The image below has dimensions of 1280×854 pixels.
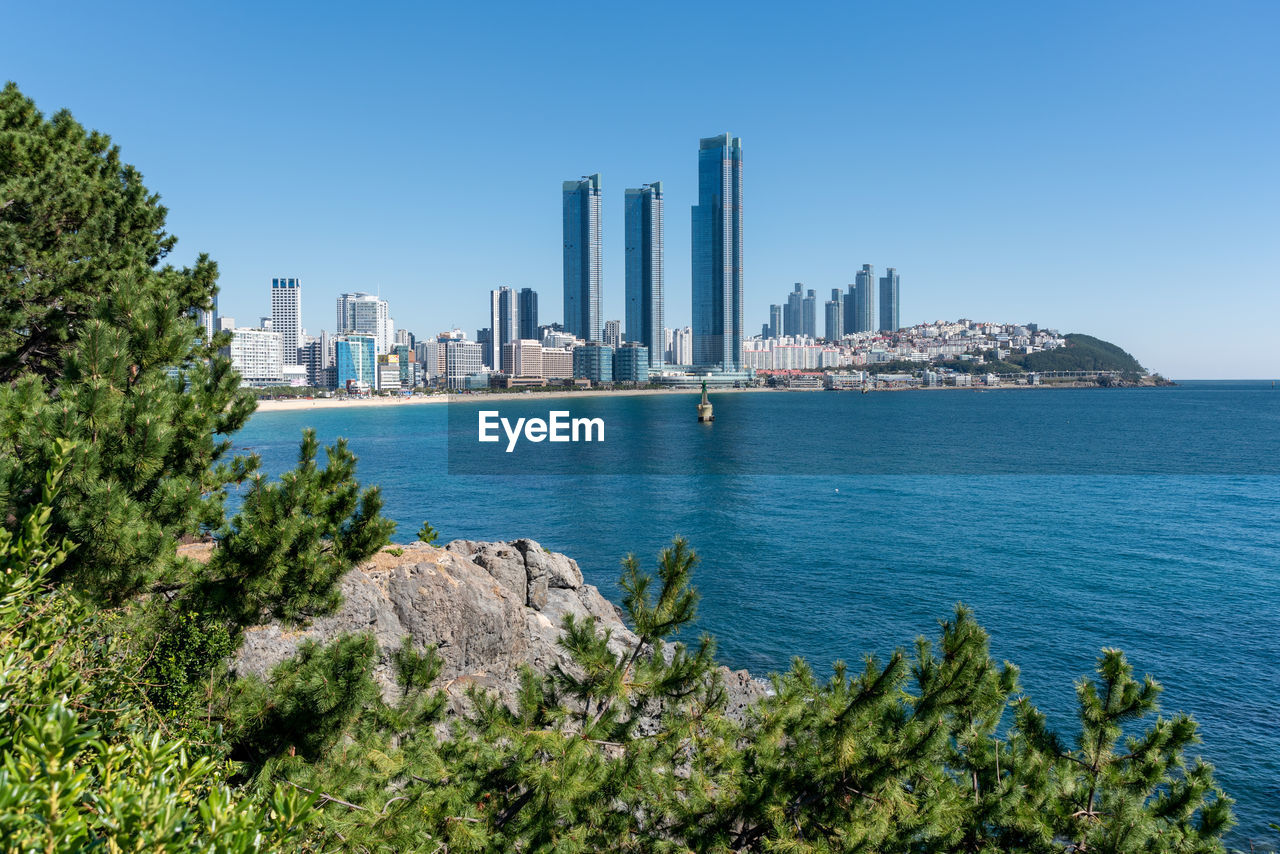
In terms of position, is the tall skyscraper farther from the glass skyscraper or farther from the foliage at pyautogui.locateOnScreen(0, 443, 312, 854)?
the glass skyscraper

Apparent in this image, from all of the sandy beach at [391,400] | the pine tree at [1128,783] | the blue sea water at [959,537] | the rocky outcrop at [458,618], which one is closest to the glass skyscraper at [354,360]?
the sandy beach at [391,400]

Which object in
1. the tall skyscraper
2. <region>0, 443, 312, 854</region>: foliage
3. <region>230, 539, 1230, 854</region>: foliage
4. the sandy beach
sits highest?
the tall skyscraper

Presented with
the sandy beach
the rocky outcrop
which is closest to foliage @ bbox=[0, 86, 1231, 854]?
the rocky outcrop

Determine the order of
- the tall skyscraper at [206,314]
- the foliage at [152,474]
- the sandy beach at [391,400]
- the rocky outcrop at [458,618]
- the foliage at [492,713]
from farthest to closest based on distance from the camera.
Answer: the sandy beach at [391,400] < the rocky outcrop at [458,618] < the tall skyscraper at [206,314] < the foliage at [152,474] < the foliage at [492,713]

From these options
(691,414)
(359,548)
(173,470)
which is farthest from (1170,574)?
(691,414)

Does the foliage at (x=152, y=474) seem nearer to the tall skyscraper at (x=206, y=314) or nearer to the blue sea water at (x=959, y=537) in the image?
the tall skyscraper at (x=206, y=314)

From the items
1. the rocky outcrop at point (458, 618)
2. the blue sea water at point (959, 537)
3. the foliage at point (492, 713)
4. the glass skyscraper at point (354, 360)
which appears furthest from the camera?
the glass skyscraper at point (354, 360)

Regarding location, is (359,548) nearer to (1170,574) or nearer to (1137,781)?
(1137,781)
